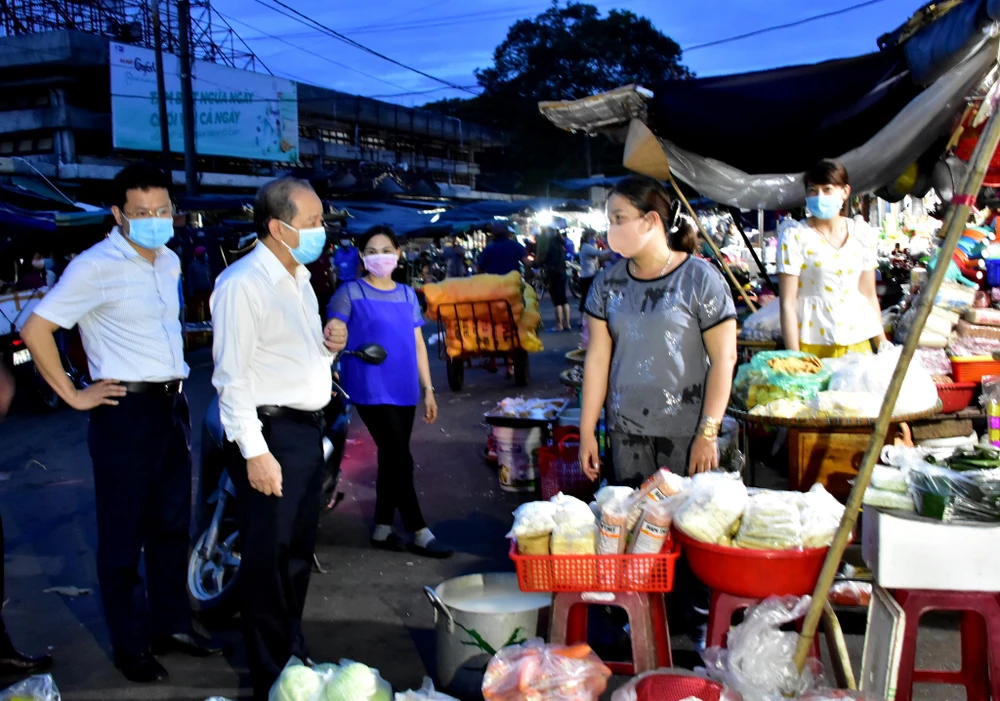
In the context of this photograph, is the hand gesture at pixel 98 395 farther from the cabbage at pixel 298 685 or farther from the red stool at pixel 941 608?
the red stool at pixel 941 608

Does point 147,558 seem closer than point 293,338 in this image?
No

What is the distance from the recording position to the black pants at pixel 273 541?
3418mm

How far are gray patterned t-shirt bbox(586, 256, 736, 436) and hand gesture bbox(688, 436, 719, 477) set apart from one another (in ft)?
0.41

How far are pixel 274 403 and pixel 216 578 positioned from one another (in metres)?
1.62

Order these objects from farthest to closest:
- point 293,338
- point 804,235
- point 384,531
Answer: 1. point 384,531
2. point 804,235
3. point 293,338

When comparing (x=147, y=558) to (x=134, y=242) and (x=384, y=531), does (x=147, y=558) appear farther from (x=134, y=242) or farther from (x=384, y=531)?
(x=384, y=531)

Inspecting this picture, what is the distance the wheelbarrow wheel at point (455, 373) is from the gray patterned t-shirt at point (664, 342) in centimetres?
710

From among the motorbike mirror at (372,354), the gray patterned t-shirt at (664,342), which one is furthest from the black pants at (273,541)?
the gray patterned t-shirt at (664,342)

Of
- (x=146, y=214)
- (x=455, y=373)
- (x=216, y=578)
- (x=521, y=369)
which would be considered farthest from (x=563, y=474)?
(x=521, y=369)

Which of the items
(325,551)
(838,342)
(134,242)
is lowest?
(325,551)

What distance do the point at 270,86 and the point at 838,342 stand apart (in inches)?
1083

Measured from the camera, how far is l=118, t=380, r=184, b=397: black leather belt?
12.3 ft

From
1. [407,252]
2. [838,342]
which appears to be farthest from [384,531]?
[407,252]

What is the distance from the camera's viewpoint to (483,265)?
14391 mm
